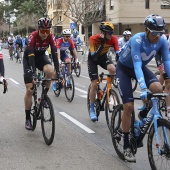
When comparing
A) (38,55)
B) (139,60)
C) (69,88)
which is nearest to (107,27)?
(38,55)

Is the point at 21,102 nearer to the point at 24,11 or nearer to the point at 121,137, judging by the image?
the point at 121,137

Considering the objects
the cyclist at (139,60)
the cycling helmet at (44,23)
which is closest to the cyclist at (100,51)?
the cycling helmet at (44,23)

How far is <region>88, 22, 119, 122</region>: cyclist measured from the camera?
7.31 m

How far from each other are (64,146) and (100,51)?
7.21ft

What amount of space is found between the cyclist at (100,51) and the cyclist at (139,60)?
6.36 ft

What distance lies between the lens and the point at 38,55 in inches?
285

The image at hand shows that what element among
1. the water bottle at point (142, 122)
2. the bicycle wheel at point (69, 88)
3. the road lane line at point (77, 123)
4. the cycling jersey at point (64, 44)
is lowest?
the road lane line at point (77, 123)

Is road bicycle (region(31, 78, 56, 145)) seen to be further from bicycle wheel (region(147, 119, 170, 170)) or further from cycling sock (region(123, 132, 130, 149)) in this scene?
bicycle wheel (region(147, 119, 170, 170))

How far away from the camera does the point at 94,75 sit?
777 centimetres

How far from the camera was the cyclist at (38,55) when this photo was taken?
6.59 metres

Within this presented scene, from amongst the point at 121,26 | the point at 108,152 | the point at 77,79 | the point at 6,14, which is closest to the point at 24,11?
the point at 6,14

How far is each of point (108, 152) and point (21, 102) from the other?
532 cm

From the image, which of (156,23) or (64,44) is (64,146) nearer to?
(156,23)

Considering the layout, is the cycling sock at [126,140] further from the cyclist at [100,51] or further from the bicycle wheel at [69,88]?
the bicycle wheel at [69,88]
